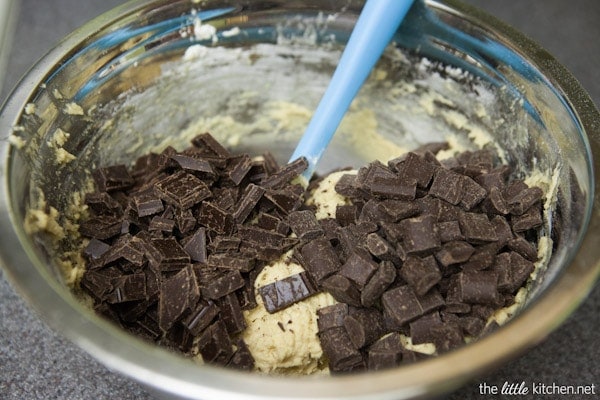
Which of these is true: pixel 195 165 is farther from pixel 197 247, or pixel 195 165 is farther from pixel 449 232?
pixel 449 232

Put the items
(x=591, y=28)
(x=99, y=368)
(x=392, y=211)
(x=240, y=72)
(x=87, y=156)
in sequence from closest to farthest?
(x=392, y=211) < (x=99, y=368) < (x=87, y=156) < (x=240, y=72) < (x=591, y=28)

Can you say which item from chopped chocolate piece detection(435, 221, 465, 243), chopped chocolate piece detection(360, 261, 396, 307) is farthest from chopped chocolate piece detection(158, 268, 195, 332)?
chopped chocolate piece detection(435, 221, 465, 243)

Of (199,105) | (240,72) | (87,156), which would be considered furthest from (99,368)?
(240,72)

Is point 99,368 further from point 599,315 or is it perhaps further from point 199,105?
point 599,315

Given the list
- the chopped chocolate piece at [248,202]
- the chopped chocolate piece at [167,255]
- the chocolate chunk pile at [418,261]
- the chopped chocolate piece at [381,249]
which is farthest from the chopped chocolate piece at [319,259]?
the chopped chocolate piece at [167,255]

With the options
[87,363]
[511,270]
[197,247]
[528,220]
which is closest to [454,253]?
[511,270]

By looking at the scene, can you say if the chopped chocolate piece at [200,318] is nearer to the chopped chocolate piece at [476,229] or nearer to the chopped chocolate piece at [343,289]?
the chopped chocolate piece at [343,289]
